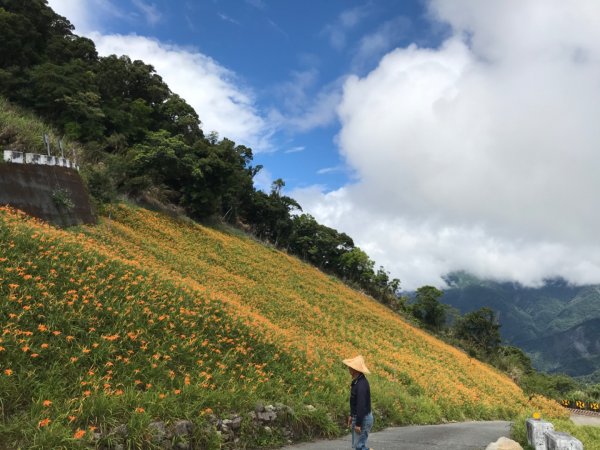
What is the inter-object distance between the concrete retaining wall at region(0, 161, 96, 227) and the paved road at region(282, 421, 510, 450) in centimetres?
1326

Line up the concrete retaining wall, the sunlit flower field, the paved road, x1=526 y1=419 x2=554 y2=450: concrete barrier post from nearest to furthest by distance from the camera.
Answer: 1. the sunlit flower field
2. x1=526 y1=419 x2=554 y2=450: concrete barrier post
3. the paved road
4. the concrete retaining wall

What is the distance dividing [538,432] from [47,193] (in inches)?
709

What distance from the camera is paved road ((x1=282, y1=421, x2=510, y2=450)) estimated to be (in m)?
8.32

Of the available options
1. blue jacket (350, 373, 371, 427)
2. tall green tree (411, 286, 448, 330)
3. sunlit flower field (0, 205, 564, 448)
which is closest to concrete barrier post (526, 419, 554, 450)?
blue jacket (350, 373, 371, 427)

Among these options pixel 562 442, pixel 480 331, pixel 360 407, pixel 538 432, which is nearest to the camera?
pixel 360 407

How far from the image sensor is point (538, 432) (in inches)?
305

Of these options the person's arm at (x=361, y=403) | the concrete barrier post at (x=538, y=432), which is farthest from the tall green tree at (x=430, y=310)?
the person's arm at (x=361, y=403)

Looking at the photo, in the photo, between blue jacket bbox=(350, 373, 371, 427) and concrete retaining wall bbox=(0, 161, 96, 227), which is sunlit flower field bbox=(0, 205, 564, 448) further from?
blue jacket bbox=(350, 373, 371, 427)

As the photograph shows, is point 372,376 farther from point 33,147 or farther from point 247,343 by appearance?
point 33,147

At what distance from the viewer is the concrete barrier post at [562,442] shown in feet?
21.1

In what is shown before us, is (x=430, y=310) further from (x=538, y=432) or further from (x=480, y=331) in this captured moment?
(x=538, y=432)

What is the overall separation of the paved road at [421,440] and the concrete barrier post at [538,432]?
45.7 inches

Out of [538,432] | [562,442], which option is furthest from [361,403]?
[538,432]

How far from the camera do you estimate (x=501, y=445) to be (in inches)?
292
